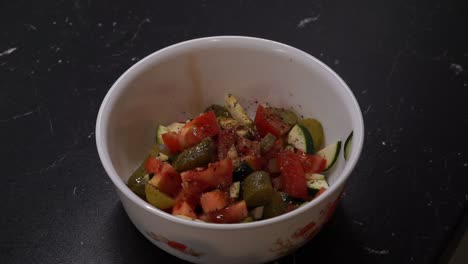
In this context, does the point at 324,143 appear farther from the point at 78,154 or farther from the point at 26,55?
the point at 26,55

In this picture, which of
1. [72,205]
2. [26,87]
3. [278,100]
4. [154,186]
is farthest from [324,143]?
[26,87]

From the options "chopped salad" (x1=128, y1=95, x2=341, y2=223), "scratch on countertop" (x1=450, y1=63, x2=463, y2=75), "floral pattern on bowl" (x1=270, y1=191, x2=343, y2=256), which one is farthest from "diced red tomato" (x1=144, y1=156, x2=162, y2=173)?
"scratch on countertop" (x1=450, y1=63, x2=463, y2=75)

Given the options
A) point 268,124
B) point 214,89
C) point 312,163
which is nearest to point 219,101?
point 214,89

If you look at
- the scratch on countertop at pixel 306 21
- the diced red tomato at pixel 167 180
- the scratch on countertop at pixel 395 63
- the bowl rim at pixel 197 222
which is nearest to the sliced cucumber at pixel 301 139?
the bowl rim at pixel 197 222

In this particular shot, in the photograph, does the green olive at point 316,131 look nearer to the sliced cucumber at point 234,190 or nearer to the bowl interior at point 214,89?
the bowl interior at point 214,89

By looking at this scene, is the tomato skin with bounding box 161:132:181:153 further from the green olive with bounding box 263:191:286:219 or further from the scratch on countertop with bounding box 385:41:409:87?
the scratch on countertop with bounding box 385:41:409:87

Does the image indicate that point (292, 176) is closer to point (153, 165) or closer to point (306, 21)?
point (153, 165)
